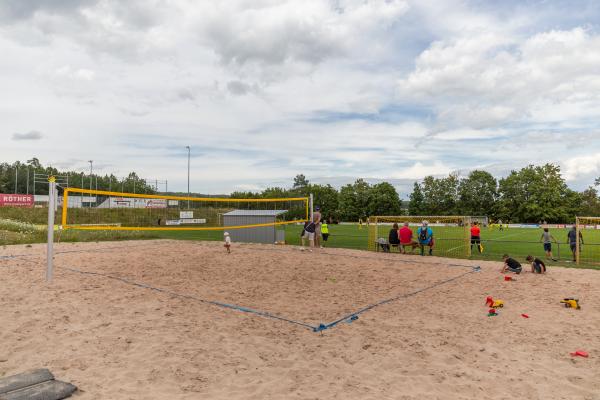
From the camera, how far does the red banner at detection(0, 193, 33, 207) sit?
1911 inches

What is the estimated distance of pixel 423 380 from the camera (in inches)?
169

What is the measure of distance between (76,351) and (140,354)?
83 cm

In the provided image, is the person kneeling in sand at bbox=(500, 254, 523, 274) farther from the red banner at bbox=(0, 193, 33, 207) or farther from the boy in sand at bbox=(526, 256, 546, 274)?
the red banner at bbox=(0, 193, 33, 207)

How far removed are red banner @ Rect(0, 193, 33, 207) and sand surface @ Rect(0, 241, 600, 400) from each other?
159 ft

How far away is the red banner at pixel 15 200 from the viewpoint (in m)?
48.5

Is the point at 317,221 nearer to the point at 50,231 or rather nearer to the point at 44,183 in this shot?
the point at 50,231

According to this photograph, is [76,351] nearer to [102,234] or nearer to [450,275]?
[450,275]

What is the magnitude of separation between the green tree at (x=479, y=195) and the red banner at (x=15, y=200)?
2646 inches

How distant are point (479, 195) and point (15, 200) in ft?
233

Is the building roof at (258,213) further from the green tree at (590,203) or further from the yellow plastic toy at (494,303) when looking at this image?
the green tree at (590,203)

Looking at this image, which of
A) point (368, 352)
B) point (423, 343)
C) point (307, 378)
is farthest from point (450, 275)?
point (307, 378)

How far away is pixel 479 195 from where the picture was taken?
68250 millimetres

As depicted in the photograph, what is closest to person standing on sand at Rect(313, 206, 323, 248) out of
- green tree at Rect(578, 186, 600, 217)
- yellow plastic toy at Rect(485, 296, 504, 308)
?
yellow plastic toy at Rect(485, 296, 504, 308)

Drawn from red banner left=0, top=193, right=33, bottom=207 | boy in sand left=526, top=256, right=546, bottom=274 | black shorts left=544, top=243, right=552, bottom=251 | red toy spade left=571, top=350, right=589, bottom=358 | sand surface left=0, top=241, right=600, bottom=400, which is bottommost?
red toy spade left=571, top=350, right=589, bottom=358
